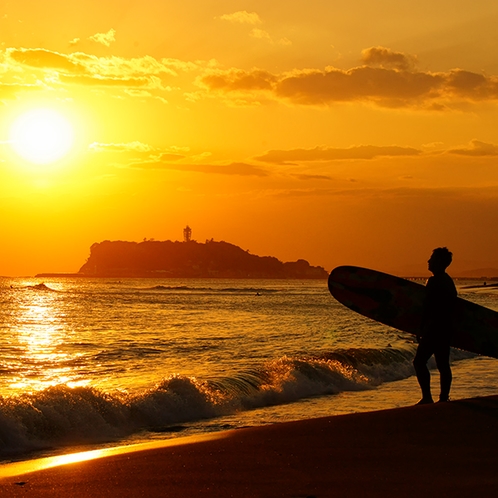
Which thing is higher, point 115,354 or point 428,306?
point 428,306

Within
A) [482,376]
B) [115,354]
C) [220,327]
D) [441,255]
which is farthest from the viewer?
[220,327]

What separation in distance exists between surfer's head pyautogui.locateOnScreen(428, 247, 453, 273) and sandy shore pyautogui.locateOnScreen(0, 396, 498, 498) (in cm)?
206

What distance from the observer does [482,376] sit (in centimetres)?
1588

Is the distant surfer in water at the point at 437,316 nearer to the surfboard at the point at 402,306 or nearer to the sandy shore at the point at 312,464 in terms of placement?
the surfboard at the point at 402,306

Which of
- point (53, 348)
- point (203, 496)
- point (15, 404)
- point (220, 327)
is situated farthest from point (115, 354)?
point (203, 496)

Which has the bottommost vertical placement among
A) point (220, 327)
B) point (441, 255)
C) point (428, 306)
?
point (220, 327)

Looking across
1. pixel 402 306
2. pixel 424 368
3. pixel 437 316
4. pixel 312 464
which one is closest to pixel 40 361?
pixel 402 306

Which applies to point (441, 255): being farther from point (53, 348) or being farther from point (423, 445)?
point (53, 348)

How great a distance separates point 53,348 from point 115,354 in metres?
3.00

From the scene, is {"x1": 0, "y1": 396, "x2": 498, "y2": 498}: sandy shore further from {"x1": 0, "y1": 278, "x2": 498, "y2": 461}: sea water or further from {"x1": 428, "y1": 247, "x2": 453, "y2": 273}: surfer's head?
{"x1": 0, "y1": 278, "x2": 498, "y2": 461}: sea water

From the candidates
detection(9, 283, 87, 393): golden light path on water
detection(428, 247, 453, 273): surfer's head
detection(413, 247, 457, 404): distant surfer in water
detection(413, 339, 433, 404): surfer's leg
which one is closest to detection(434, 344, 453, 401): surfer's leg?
detection(413, 247, 457, 404): distant surfer in water

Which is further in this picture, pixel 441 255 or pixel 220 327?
pixel 220 327

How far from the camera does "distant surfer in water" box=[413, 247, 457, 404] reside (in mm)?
8656

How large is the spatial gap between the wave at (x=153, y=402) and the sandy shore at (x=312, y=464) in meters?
3.63
